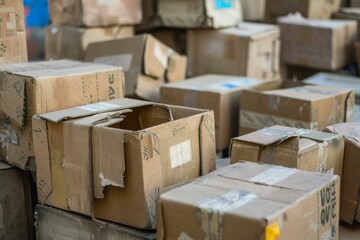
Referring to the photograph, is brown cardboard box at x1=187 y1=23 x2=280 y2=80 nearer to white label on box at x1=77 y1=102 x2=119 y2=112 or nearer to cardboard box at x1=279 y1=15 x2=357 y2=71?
cardboard box at x1=279 y1=15 x2=357 y2=71

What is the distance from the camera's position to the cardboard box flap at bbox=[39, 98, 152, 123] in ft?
6.31

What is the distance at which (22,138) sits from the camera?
2.14 metres

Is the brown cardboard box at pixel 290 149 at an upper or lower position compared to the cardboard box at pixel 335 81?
upper

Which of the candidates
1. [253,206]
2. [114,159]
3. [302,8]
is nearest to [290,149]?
[253,206]

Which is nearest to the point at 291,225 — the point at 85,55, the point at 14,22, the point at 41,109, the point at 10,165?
the point at 41,109

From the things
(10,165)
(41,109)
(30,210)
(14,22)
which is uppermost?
(14,22)

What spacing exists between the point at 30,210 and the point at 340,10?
3.08 m

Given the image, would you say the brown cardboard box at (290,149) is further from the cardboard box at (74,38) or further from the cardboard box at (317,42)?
the cardboard box at (317,42)

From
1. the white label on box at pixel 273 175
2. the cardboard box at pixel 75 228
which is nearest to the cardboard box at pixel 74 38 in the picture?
the cardboard box at pixel 75 228

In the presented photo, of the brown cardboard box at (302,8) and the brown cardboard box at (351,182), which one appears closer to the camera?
the brown cardboard box at (351,182)

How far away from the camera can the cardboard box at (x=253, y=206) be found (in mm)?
1454

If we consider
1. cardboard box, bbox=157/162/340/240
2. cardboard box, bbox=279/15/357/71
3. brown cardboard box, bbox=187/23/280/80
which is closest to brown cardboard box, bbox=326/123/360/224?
cardboard box, bbox=157/162/340/240

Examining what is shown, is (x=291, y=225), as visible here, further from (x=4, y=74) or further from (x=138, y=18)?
(x=138, y=18)

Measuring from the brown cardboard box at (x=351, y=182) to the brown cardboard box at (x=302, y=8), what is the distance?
2404 mm
